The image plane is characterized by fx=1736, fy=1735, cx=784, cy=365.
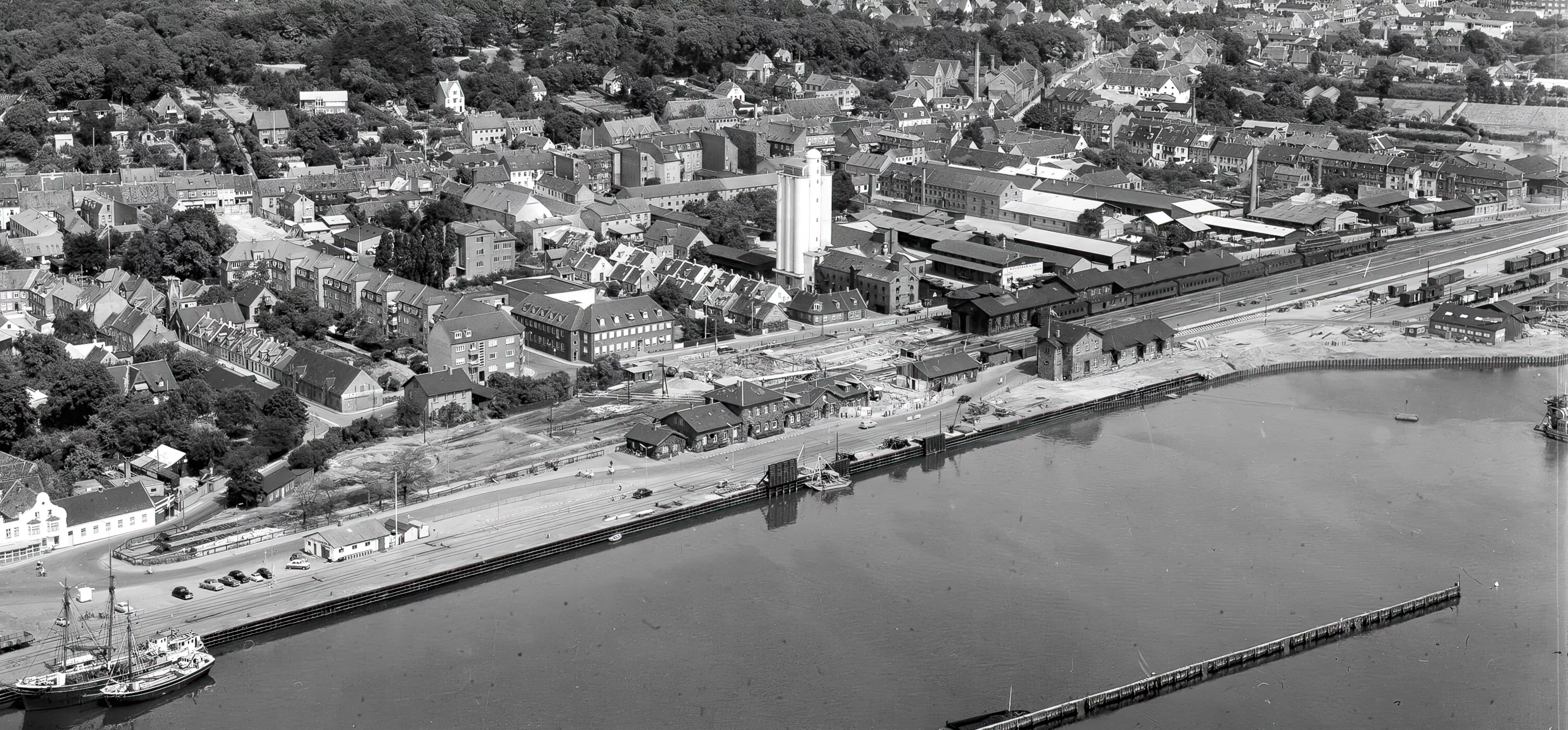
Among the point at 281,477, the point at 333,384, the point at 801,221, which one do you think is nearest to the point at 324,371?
the point at 333,384

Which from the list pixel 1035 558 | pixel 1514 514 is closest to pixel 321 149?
pixel 1035 558

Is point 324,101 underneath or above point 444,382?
above

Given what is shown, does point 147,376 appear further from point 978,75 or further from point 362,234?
point 978,75

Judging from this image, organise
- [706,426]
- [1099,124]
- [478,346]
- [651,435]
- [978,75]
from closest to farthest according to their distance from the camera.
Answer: [651,435] < [706,426] < [478,346] < [1099,124] < [978,75]

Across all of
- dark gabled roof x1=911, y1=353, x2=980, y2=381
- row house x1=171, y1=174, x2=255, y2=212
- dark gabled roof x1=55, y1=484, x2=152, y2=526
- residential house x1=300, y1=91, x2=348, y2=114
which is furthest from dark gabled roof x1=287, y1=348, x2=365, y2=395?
residential house x1=300, y1=91, x2=348, y2=114

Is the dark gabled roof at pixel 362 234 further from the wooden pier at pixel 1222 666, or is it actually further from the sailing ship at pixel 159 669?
the wooden pier at pixel 1222 666

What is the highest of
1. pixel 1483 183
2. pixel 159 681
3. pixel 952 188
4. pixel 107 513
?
pixel 1483 183
